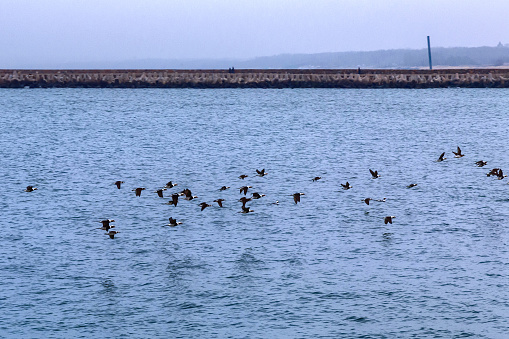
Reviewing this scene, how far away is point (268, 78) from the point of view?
113750mm

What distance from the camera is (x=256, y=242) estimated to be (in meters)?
26.1

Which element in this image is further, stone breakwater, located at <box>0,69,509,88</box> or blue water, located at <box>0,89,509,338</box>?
stone breakwater, located at <box>0,69,509,88</box>

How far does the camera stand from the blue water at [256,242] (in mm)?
19156

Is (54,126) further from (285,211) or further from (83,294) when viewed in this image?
(83,294)

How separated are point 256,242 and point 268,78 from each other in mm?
89035

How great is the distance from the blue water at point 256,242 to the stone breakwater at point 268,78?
5334cm

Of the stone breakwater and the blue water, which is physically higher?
the stone breakwater

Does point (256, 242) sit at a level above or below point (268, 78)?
below

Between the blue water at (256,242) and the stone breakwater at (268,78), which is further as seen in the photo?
the stone breakwater at (268,78)

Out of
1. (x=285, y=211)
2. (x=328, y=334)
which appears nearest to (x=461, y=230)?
(x=285, y=211)

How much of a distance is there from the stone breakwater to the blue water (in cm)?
5334

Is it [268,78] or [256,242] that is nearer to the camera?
[256,242]

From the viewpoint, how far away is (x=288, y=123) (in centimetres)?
7381

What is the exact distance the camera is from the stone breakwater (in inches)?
4360
